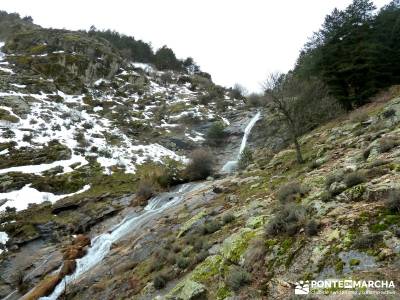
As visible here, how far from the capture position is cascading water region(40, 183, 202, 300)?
64.0ft

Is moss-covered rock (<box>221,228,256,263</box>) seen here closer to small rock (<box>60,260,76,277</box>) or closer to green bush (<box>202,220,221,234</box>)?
green bush (<box>202,220,221,234</box>)

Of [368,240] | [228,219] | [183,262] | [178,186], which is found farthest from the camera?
[178,186]

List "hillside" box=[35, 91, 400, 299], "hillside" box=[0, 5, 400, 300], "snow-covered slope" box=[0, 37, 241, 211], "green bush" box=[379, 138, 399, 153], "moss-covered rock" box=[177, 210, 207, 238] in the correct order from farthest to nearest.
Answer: "snow-covered slope" box=[0, 37, 241, 211]
"moss-covered rock" box=[177, 210, 207, 238]
"green bush" box=[379, 138, 399, 153]
"hillside" box=[0, 5, 400, 300]
"hillside" box=[35, 91, 400, 299]

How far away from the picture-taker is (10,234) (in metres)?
26.5

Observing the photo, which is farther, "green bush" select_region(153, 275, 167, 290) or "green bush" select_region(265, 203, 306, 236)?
"green bush" select_region(153, 275, 167, 290)

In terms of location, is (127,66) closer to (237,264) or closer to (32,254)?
(32,254)

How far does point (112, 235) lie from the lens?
80.6 ft

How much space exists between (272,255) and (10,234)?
2370 centimetres

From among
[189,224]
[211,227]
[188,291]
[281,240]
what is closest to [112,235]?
[189,224]

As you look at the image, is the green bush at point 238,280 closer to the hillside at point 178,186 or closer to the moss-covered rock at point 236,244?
the hillside at point 178,186

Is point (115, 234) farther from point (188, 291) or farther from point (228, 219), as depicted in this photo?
point (188, 291)

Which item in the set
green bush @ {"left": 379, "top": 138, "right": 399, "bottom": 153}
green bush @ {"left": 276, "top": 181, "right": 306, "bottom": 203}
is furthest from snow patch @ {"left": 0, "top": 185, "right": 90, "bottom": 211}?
green bush @ {"left": 379, "top": 138, "right": 399, "bottom": 153}

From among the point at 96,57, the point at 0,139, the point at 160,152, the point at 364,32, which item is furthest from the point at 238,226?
the point at 96,57

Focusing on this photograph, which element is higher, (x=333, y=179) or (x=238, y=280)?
(x=333, y=179)
